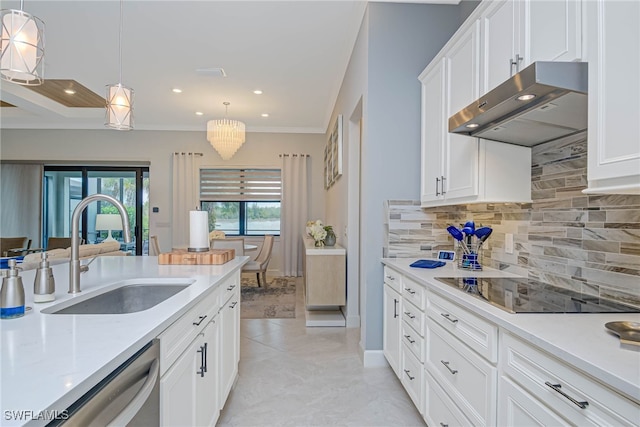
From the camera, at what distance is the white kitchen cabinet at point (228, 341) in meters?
2.00

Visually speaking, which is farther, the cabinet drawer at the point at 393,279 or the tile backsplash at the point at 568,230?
the cabinet drawer at the point at 393,279

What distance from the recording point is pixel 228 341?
7.11 feet

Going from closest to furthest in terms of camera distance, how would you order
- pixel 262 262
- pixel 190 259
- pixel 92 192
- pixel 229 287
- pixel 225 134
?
1. pixel 229 287
2. pixel 190 259
3. pixel 225 134
4. pixel 262 262
5. pixel 92 192

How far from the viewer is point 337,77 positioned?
462 cm

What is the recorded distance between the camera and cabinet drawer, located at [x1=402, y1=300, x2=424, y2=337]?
2.02 meters

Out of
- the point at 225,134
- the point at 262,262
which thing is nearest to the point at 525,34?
the point at 225,134

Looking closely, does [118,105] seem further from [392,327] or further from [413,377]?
[413,377]

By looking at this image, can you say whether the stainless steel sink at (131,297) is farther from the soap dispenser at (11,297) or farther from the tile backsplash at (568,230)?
the tile backsplash at (568,230)

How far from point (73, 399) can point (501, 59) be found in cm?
207

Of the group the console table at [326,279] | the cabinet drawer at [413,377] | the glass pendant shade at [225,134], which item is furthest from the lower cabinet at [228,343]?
the glass pendant shade at [225,134]

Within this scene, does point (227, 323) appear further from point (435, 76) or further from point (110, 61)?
point (110, 61)

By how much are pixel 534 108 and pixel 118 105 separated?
299 centimetres

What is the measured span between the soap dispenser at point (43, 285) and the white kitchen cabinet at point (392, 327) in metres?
1.94

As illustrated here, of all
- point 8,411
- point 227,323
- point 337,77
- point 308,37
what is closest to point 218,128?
point 337,77
